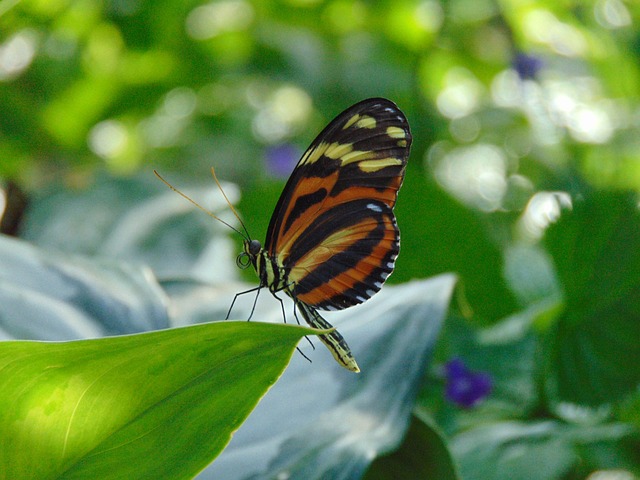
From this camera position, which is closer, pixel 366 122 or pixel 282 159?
pixel 366 122

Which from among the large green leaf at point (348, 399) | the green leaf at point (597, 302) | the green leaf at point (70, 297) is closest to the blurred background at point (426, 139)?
the green leaf at point (597, 302)

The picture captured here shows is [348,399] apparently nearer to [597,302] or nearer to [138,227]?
[597,302]

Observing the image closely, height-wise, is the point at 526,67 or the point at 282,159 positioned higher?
the point at 526,67

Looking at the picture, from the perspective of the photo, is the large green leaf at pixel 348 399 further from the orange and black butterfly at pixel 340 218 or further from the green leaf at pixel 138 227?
the green leaf at pixel 138 227

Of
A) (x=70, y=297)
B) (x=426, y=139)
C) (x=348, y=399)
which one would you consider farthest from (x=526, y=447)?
(x=426, y=139)

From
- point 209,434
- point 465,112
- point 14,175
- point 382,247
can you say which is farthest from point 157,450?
point 465,112
